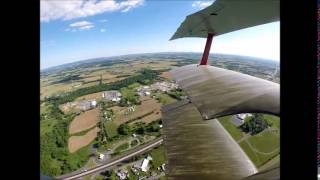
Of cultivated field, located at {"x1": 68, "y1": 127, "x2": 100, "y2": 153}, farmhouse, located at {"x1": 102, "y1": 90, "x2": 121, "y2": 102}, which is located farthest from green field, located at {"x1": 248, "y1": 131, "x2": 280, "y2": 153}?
cultivated field, located at {"x1": 68, "y1": 127, "x2": 100, "y2": 153}

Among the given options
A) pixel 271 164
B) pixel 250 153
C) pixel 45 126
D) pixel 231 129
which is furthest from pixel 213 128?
pixel 45 126

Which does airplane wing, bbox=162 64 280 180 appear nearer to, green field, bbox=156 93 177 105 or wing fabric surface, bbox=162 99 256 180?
wing fabric surface, bbox=162 99 256 180

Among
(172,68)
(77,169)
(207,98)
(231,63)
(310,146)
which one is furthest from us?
(172,68)

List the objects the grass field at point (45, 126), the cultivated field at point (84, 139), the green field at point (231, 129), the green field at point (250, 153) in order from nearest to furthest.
→ the grass field at point (45, 126) → the green field at point (250, 153) → the green field at point (231, 129) → the cultivated field at point (84, 139)

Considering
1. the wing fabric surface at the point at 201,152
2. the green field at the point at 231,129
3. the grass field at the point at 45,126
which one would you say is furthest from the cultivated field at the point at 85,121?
the green field at the point at 231,129

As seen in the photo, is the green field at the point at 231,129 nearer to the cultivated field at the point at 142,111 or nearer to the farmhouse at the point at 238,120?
the farmhouse at the point at 238,120

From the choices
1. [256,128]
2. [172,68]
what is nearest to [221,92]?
[256,128]
